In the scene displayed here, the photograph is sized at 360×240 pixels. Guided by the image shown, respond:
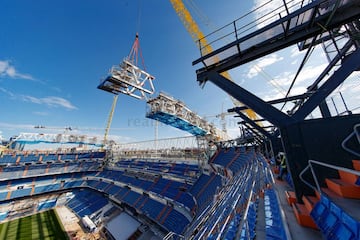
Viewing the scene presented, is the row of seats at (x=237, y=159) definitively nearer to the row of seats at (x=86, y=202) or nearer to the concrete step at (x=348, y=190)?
the concrete step at (x=348, y=190)

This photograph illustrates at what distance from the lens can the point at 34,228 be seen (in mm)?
17672

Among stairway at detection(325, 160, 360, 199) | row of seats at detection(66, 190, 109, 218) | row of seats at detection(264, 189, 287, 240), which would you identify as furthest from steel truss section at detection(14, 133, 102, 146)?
stairway at detection(325, 160, 360, 199)

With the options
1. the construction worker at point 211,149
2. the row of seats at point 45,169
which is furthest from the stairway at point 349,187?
the row of seats at point 45,169

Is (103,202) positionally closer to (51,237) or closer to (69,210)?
(69,210)

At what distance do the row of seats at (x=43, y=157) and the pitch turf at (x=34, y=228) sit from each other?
11.3 metres

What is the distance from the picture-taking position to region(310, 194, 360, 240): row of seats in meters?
1.32

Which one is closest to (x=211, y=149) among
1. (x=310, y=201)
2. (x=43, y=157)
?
(x=310, y=201)

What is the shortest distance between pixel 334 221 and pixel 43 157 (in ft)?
134

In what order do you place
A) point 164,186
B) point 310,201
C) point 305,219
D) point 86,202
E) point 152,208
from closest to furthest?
point 305,219 → point 310,201 → point 152,208 → point 164,186 → point 86,202

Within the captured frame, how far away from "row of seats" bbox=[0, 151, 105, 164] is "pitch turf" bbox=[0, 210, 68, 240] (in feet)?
37.0

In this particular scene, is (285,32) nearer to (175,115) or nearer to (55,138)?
(175,115)

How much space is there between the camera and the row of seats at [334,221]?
1317mm

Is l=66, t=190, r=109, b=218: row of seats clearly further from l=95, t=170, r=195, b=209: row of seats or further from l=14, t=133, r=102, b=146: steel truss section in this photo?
l=14, t=133, r=102, b=146: steel truss section

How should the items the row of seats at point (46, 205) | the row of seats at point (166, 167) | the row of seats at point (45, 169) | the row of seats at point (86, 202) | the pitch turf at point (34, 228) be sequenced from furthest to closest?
the row of seats at point (45, 169) → the row of seats at point (46, 205) → the row of seats at point (86, 202) → the row of seats at point (166, 167) → the pitch turf at point (34, 228)
